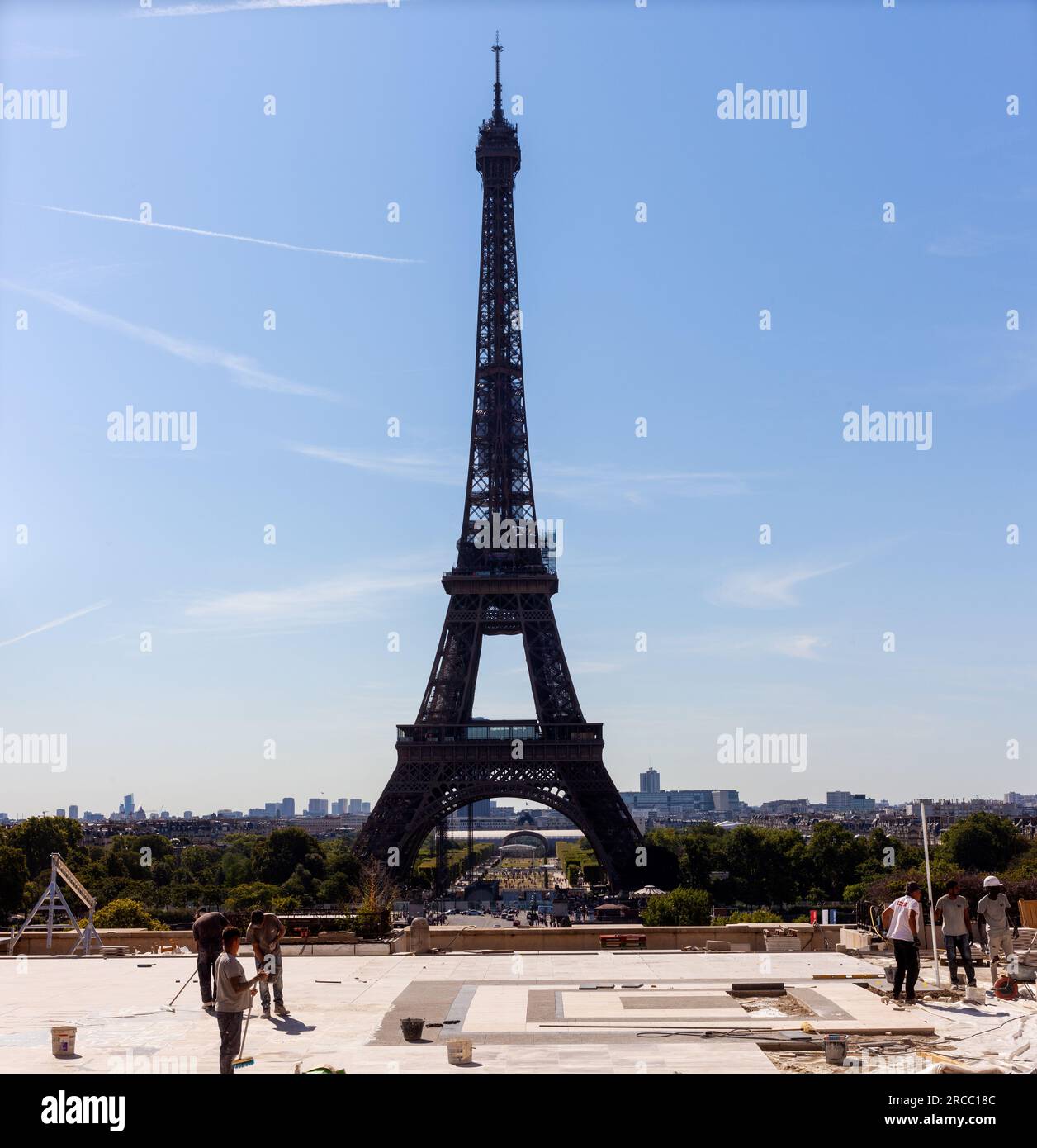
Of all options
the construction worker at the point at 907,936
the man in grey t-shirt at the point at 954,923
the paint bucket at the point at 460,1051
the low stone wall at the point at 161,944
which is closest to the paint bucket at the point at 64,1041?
the paint bucket at the point at 460,1051

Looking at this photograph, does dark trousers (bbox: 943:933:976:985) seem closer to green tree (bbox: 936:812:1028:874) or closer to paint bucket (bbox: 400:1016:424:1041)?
paint bucket (bbox: 400:1016:424:1041)

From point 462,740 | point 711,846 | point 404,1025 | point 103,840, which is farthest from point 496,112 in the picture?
point 103,840

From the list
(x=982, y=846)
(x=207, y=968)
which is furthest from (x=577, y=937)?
(x=982, y=846)

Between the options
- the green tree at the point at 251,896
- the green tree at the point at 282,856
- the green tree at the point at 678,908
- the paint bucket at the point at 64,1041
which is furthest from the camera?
the green tree at the point at 282,856

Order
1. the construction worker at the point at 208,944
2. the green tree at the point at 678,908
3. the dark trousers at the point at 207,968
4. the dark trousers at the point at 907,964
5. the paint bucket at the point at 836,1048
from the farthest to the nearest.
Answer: the green tree at the point at 678,908 < the dark trousers at the point at 907,964 < the dark trousers at the point at 207,968 < the construction worker at the point at 208,944 < the paint bucket at the point at 836,1048

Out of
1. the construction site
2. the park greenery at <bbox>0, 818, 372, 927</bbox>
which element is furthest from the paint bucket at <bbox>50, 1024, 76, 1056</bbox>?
the park greenery at <bbox>0, 818, 372, 927</bbox>

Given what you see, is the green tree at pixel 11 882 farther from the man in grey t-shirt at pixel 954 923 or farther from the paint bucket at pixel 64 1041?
the man in grey t-shirt at pixel 954 923
